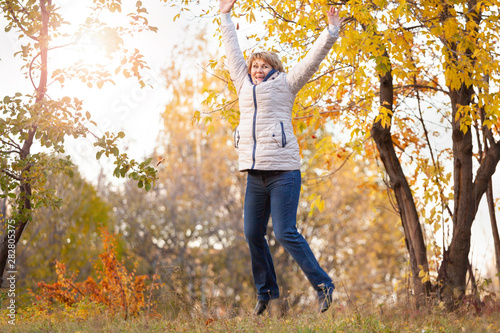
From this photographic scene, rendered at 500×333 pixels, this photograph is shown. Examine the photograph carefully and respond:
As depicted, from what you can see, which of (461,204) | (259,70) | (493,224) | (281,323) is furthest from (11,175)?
(493,224)

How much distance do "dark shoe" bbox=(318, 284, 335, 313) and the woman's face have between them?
1513 mm

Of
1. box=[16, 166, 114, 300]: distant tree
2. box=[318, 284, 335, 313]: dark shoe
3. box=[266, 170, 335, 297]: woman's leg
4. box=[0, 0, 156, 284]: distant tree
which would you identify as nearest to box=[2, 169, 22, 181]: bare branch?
box=[0, 0, 156, 284]: distant tree

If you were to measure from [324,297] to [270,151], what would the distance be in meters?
1.05

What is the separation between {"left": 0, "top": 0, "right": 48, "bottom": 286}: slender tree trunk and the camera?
4.86 m

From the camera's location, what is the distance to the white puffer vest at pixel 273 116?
3615mm

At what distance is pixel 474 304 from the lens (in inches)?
217

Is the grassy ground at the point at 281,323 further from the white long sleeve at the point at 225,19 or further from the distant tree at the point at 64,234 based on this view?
the distant tree at the point at 64,234

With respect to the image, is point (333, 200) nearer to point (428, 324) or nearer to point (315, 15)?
point (315, 15)

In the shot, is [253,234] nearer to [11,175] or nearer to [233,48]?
[233,48]

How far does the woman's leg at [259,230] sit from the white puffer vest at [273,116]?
0.56 ft

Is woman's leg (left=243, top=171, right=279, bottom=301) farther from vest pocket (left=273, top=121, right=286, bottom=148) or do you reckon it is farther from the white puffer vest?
vest pocket (left=273, top=121, right=286, bottom=148)

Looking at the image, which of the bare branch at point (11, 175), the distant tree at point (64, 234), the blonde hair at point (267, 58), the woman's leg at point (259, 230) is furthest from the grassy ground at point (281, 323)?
the distant tree at point (64, 234)

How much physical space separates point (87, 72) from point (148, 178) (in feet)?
4.34

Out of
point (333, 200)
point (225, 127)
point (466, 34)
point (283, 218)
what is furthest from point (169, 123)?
point (283, 218)
